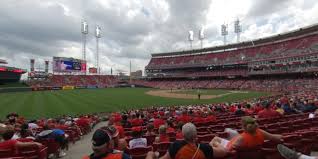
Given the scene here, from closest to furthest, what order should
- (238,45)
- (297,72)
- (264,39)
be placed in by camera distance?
(297,72) < (264,39) < (238,45)

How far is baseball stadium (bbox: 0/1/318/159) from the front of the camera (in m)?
4.78

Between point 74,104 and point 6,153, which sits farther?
point 74,104

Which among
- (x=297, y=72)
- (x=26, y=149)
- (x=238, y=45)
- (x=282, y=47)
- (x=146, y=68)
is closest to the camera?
(x=26, y=149)

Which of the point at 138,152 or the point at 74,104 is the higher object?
the point at 138,152

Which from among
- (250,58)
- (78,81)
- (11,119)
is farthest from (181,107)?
(78,81)

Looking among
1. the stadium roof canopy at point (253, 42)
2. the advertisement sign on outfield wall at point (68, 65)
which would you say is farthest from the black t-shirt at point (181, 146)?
the advertisement sign on outfield wall at point (68, 65)

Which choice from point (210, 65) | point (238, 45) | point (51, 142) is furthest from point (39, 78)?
point (51, 142)

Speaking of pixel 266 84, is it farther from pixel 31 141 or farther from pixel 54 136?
pixel 31 141

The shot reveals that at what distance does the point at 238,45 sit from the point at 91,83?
5778 centimetres

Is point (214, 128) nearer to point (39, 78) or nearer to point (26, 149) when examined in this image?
point (26, 149)

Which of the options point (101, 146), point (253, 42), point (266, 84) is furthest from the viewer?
point (253, 42)

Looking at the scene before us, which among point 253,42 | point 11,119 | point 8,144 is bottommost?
point 11,119

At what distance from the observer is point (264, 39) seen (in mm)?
84062

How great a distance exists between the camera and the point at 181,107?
1005 inches
